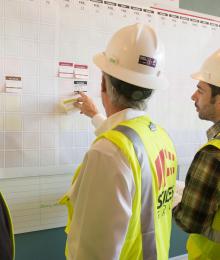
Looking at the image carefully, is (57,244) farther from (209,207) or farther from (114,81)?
(114,81)

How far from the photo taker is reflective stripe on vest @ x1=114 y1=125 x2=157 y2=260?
0.95 m

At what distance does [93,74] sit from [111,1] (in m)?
0.44

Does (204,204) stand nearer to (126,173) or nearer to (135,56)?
(126,173)

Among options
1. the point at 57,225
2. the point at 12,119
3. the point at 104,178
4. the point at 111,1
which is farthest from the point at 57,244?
the point at 111,1

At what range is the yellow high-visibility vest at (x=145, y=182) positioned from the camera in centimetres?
93

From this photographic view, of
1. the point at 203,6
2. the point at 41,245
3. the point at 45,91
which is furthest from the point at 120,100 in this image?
the point at 203,6

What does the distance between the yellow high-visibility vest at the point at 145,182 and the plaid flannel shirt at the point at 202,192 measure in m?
0.15

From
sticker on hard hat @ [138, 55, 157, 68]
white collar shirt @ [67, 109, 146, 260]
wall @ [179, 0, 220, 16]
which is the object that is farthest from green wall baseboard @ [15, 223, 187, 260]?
wall @ [179, 0, 220, 16]

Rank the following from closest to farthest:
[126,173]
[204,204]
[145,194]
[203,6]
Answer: [126,173], [145,194], [204,204], [203,6]

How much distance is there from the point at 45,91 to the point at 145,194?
0.90m

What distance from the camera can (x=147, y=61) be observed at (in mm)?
1109

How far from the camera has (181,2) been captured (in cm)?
201

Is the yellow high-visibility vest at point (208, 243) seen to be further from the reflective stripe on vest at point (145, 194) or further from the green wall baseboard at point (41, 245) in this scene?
the green wall baseboard at point (41, 245)

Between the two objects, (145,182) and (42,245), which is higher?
(145,182)
